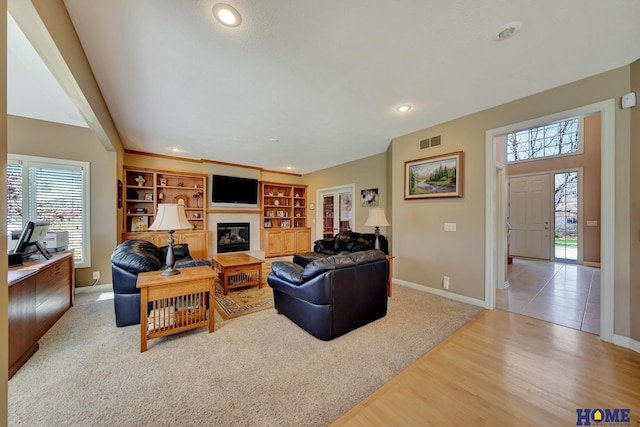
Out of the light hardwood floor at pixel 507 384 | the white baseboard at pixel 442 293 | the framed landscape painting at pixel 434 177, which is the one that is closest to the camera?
the light hardwood floor at pixel 507 384

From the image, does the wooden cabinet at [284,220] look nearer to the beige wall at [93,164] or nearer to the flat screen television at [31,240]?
the beige wall at [93,164]

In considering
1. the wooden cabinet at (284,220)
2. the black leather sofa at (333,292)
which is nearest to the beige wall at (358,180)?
the wooden cabinet at (284,220)

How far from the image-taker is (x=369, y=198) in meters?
5.71

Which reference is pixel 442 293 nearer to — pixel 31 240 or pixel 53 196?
pixel 31 240

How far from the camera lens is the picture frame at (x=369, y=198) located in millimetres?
5539

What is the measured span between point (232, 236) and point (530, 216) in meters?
8.56

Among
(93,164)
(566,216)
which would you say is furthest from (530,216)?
(93,164)

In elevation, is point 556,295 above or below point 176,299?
below

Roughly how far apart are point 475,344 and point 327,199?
17.7 ft

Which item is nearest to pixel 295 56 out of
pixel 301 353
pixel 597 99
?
pixel 301 353

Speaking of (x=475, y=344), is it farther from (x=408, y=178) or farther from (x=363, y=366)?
(x=408, y=178)

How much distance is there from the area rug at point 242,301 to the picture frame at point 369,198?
3.14 m

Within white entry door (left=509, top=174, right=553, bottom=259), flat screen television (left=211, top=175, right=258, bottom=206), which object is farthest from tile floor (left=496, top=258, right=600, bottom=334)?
flat screen television (left=211, top=175, right=258, bottom=206)

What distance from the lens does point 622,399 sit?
1593mm
